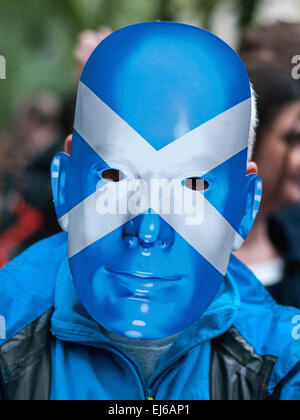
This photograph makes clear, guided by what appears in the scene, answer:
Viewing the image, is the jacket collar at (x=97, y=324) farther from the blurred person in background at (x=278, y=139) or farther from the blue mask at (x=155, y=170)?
the blurred person in background at (x=278, y=139)

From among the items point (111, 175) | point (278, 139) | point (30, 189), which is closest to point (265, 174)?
point (278, 139)

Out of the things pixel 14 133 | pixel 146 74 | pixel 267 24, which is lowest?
pixel 146 74

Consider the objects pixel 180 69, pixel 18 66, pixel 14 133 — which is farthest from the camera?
pixel 18 66

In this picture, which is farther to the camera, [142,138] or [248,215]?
[248,215]

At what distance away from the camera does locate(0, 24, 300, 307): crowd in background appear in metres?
1.13

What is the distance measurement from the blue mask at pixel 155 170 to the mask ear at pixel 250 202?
0.05 m

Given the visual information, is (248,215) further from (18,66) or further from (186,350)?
(18,66)

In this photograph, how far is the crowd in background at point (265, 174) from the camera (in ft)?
3.72

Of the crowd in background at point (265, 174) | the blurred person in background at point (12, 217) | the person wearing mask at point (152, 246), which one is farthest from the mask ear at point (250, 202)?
the blurred person in background at point (12, 217)

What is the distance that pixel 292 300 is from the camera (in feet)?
3.92

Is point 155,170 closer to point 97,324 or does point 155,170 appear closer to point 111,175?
point 111,175

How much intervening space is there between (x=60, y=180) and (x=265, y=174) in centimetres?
46

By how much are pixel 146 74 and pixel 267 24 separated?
1.00 meters

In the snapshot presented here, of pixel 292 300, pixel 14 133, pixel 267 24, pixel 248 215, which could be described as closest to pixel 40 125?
pixel 14 133
